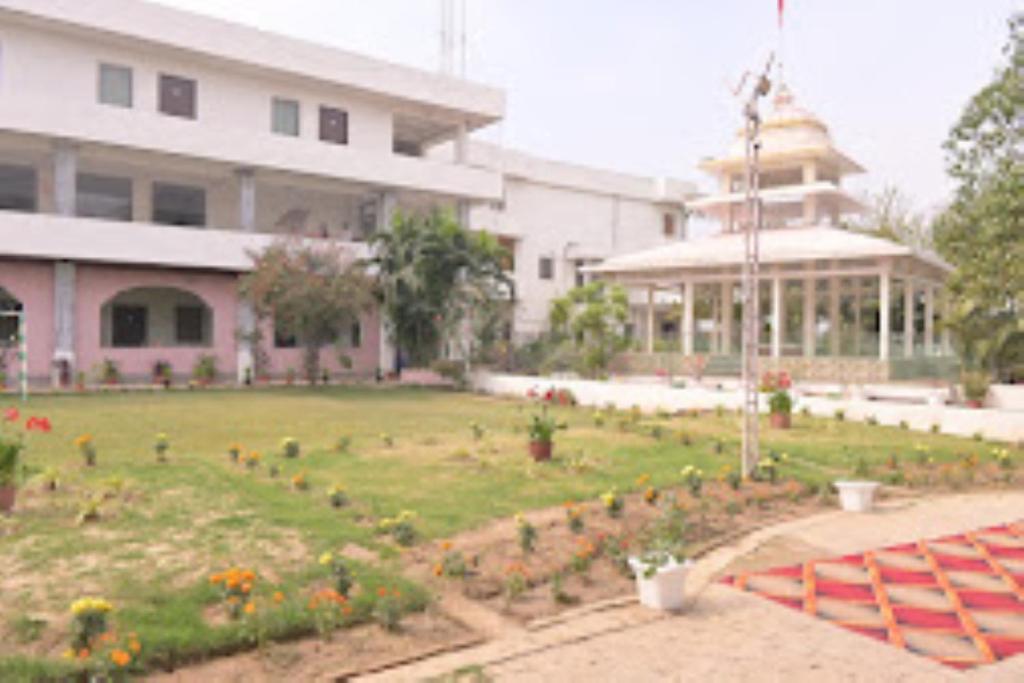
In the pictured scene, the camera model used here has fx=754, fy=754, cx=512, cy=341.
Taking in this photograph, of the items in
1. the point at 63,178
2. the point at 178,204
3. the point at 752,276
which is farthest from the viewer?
the point at 178,204

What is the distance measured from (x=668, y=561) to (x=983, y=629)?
6.71 ft

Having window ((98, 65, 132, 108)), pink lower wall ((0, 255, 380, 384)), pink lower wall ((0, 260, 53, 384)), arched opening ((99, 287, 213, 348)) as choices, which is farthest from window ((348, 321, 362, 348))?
window ((98, 65, 132, 108))

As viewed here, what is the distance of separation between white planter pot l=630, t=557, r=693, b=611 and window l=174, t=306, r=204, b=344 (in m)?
22.9

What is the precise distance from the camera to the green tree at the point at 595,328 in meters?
22.6

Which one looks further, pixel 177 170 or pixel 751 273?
pixel 177 170

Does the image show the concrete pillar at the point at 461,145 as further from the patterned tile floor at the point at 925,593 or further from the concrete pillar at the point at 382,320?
the patterned tile floor at the point at 925,593

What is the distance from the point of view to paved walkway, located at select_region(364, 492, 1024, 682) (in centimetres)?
416

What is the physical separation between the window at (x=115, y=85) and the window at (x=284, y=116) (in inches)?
162

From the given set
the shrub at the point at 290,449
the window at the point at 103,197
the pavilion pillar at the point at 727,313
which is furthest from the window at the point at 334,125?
the shrub at the point at 290,449

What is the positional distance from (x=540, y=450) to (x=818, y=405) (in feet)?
26.9

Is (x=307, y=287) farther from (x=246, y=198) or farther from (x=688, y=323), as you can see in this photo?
(x=688, y=323)

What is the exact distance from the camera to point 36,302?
20.3m

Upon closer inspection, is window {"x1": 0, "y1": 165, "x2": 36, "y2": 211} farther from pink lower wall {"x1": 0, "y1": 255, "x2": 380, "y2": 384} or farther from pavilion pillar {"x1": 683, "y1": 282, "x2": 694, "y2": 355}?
pavilion pillar {"x1": 683, "y1": 282, "x2": 694, "y2": 355}

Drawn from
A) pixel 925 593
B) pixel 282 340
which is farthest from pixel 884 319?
pixel 282 340
